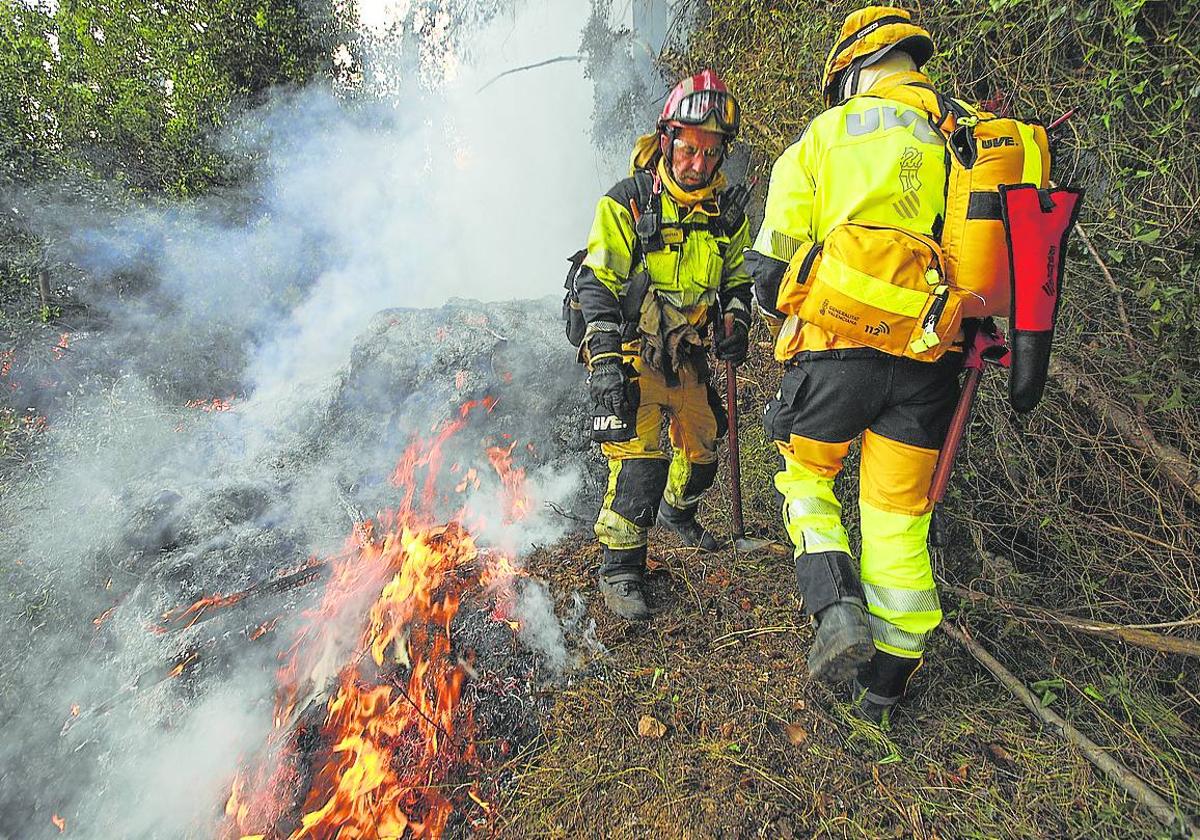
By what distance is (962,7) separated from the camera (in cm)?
295

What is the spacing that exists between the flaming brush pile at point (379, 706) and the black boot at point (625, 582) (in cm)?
54

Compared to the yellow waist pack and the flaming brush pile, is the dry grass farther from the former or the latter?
the yellow waist pack

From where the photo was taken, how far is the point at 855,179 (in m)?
2.05

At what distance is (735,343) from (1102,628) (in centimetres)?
197

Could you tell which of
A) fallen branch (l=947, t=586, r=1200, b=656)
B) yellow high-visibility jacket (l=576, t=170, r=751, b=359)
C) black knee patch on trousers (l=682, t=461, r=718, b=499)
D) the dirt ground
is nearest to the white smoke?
the dirt ground

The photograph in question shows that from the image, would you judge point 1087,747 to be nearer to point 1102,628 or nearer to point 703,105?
point 1102,628

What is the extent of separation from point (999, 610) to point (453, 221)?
10470 millimetres

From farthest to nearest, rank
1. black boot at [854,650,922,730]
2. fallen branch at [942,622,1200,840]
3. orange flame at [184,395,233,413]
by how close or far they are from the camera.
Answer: orange flame at [184,395,233,413], black boot at [854,650,922,730], fallen branch at [942,622,1200,840]

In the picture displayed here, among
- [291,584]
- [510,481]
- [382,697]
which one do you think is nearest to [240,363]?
[510,481]

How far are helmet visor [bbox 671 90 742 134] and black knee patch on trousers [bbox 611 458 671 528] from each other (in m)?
1.68

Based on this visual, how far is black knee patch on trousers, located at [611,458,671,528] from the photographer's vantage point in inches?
122

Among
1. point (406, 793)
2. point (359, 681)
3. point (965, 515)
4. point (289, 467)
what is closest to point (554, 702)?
point (406, 793)

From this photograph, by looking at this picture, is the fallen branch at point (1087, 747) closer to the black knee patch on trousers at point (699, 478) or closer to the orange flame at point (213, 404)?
the black knee patch on trousers at point (699, 478)

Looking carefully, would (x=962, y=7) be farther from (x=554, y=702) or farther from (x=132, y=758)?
(x=132, y=758)
